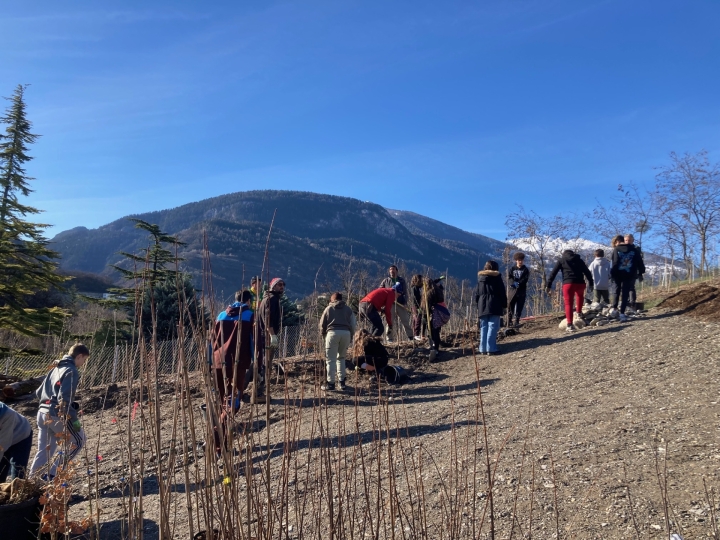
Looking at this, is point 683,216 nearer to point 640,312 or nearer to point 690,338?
point 640,312

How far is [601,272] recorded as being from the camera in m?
11.0

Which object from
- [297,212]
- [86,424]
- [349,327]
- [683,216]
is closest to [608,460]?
[349,327]

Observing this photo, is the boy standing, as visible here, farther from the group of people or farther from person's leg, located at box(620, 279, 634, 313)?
person's leg, located at box(620, 279, 634, 313)

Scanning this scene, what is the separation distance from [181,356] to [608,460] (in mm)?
3662

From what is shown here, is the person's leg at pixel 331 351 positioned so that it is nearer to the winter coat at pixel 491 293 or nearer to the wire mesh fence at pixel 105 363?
the winter coat at pixel 491 293

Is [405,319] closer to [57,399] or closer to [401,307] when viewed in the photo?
[401,307]

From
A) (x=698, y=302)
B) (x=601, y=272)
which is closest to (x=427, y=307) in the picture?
→ (x=601, y=272)

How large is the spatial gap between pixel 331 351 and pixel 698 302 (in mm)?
7209

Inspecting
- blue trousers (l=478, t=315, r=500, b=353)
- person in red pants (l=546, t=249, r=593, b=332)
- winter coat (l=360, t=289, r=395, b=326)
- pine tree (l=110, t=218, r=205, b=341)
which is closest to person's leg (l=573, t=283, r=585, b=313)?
person in red pants (l=546, t=249, r=593, b=332)

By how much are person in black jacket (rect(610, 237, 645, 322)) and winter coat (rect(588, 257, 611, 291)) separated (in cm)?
36

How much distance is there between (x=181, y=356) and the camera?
2135mm

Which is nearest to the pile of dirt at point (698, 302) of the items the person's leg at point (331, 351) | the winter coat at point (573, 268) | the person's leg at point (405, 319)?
the winter coat at point (573, 268)

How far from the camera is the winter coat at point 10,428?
14.7ft

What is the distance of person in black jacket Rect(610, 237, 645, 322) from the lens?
1026 cm
